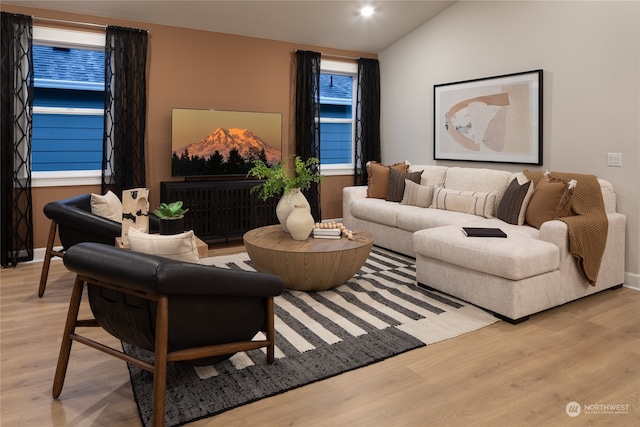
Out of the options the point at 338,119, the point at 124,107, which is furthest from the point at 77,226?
the point at 338,119

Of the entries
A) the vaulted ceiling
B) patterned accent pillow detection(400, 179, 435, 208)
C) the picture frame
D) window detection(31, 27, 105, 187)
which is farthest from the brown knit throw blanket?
window detection(31, 27, 105, 187)

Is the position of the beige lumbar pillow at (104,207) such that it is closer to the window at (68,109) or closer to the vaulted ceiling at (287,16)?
the window at (68,109)

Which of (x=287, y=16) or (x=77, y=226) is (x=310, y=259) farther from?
(x=287, y=16)

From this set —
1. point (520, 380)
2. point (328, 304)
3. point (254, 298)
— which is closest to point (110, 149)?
point (328, 304)

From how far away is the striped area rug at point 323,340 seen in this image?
83.9 inches

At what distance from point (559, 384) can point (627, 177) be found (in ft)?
7.59

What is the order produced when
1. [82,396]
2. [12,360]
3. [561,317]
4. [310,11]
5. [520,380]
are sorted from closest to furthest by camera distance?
[82,396], [520,380], [12,360], [561,317], [310,11]

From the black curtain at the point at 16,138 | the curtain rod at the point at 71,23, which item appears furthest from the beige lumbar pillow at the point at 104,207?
the curtain rod at the point at 71,23

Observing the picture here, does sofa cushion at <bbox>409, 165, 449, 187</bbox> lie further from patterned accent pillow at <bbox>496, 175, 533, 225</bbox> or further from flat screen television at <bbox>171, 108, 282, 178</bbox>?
flat screen television at <bbox>171, 108, 282, 178</bbox>

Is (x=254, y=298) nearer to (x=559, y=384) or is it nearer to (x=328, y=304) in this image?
(x=328, y=304)

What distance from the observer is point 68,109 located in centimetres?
470

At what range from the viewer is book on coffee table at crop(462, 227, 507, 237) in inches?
129

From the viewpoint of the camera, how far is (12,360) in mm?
2465

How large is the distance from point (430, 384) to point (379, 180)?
136 inches
